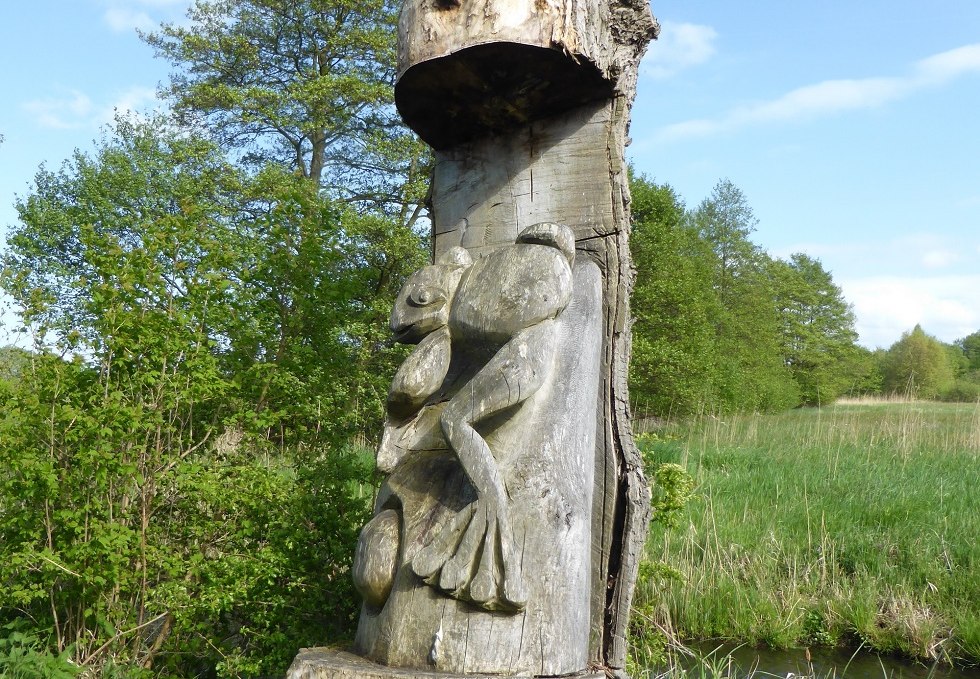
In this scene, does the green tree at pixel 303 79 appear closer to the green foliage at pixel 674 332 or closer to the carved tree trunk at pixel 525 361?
the green foliage at pixel 674 332

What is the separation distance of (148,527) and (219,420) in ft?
1.91

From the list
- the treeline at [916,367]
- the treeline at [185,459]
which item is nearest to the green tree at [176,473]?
the treeline at [185,459]

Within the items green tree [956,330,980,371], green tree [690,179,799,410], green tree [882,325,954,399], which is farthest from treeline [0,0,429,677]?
green tree [956,330,980,371]

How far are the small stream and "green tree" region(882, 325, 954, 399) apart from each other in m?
29.9

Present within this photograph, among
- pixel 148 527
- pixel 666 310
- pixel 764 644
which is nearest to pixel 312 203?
pixel 148 527

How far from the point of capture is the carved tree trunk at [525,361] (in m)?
2.31

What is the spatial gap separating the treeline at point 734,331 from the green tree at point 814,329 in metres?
0.05

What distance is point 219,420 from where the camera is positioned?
3816 millimetres

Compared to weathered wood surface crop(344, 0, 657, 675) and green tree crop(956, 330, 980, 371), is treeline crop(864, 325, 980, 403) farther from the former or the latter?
weathered wood surface crop(344, 0, 657, 675)

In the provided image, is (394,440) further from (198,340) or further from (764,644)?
(764,644)

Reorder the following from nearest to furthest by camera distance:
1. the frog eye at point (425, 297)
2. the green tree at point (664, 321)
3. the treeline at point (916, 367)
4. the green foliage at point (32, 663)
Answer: the frog eye at point (425, 297) < the green foliage at point (32, 663) < the green tree at point (664, 321) < the treeline at point (916, 367)

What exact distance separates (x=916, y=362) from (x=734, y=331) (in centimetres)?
1542

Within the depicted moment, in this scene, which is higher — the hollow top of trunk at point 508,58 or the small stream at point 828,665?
the hollow top of trunk at point 508,58

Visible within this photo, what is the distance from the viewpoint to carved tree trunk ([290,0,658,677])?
2.31m
